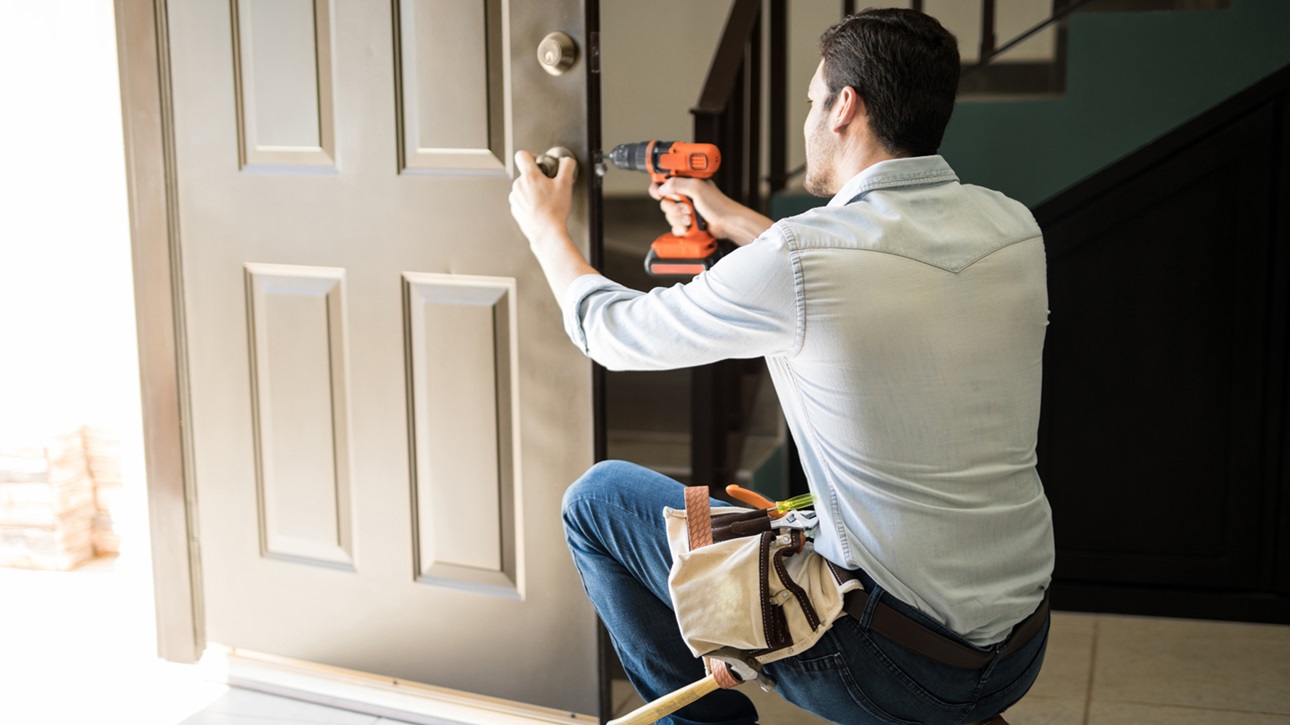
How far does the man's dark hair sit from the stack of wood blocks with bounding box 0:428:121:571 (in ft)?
7.52

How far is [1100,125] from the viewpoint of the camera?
281 cm

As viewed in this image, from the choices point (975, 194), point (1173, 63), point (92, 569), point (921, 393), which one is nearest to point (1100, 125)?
point (1173, 63)

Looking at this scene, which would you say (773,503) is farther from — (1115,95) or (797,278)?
(1115,95)

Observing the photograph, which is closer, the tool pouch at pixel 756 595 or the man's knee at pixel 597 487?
the tool pouch at pixel 756 595

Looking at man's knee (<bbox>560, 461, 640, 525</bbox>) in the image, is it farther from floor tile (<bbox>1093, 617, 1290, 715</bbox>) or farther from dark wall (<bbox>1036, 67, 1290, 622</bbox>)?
dark wall (<bbox>1036, 67, 1290, 622</bbox>)

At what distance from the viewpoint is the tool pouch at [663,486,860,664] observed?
1476mm

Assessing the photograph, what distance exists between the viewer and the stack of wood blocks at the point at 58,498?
2891 mm

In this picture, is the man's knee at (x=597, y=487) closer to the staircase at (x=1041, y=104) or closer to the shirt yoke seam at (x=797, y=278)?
the shirt yoke seam at (x=797, y=278)

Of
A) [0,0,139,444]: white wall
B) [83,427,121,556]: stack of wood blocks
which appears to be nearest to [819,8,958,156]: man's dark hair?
[0,0,139,444]: white wall

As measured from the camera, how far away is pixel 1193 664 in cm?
254

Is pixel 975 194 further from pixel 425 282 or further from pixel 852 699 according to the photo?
pixel 425 282

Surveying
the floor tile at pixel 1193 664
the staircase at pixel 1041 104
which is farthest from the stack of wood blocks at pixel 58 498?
the floor tile at pixel 1193 664

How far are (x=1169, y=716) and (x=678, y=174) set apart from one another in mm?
1482

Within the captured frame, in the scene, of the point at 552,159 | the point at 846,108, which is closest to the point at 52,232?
the point at 552,159
